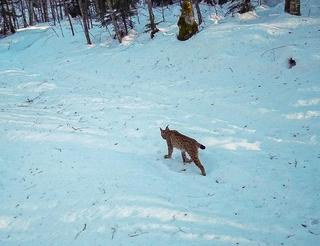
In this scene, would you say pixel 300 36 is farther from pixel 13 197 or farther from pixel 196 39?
pixel 13 197

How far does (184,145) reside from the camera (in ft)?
31.5

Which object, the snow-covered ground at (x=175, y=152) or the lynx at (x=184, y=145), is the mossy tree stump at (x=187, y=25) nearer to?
the snow-covered ground at (x=175, y=152)

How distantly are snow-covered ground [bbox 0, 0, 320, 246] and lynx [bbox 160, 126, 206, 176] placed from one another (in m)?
0.35

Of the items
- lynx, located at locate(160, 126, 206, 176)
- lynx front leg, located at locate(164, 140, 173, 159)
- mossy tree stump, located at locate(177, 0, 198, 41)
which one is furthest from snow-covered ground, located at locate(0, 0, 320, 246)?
mossy tree stump, located at locate(177, 0, 198, 41)

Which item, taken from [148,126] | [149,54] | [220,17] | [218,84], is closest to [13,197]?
[148,126]

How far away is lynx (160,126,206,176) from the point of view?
938 centimetres

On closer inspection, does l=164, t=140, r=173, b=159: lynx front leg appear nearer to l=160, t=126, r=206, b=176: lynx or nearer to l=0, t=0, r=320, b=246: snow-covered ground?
l=160, t=126, r=206, b=176: lynx

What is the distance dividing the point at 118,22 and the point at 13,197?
18.7 metres

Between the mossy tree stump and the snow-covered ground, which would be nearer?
the snow-covered ground

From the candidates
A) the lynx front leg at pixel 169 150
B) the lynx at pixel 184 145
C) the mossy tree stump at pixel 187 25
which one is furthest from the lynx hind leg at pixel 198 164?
the mossy tree stump at pixel 187 25

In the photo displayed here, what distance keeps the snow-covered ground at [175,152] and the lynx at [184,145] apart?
35cm

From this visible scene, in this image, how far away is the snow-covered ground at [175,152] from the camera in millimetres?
7699

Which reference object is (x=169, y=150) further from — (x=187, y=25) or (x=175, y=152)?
(x=187, y=25)

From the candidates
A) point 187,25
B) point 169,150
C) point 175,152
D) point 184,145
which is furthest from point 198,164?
point 187,25
